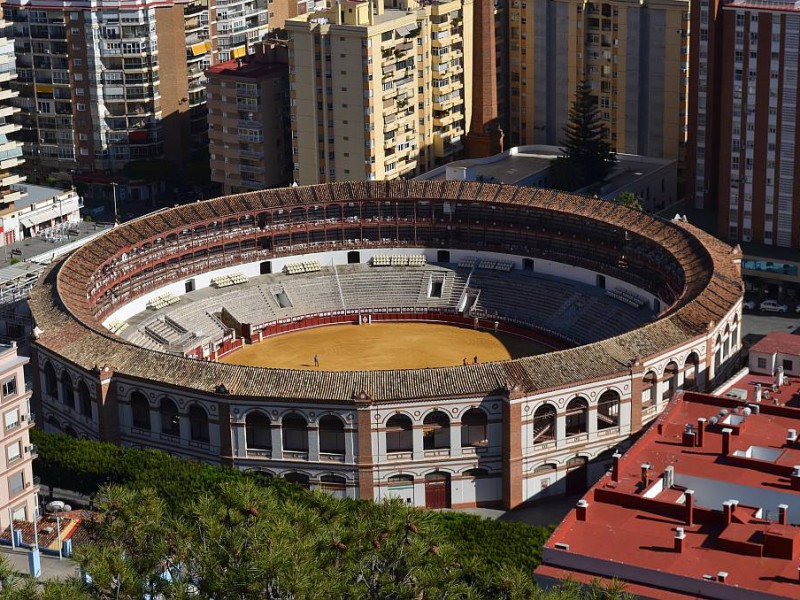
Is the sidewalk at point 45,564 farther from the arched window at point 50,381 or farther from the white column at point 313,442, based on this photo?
the arched window at point 50,381

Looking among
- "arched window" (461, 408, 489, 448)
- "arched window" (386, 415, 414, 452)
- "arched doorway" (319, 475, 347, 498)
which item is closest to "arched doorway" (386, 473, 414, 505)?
"arched window" (386, 415, 414, 452)

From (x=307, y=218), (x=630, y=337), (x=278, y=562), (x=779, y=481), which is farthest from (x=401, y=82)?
(x=278, y=562)

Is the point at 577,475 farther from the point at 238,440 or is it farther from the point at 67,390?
the point at 67,390

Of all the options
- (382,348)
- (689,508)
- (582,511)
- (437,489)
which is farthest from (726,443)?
(382,348)

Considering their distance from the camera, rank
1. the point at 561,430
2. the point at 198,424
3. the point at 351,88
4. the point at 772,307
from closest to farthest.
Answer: the point at 561,430
the point at 198,424
the point at 772,307
the point at 351,88

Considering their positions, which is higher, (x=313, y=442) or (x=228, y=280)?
(x=228, y=280)

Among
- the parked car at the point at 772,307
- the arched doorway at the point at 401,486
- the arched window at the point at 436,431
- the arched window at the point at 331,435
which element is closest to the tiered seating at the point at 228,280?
the arched window at the point at 331,435

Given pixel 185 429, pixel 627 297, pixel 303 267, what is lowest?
pixel 185 429
